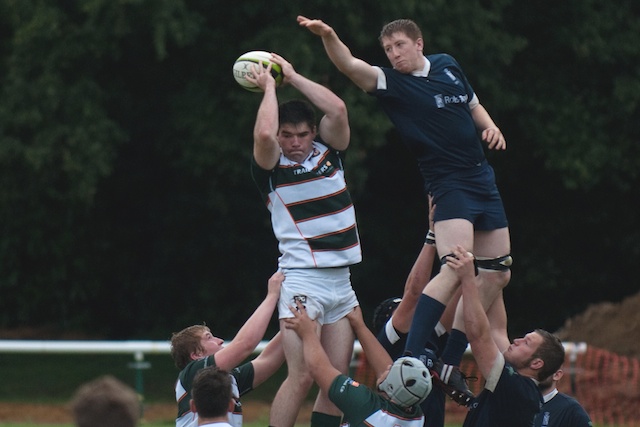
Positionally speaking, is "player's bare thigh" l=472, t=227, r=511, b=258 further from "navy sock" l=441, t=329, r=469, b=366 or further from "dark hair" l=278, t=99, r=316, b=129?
"dark hair" l=278, t=99, r=316, b=129

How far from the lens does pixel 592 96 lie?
17.9 m

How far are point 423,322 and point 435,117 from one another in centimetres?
126

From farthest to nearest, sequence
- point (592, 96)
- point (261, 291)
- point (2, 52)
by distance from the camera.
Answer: point (261, 291) → point (592, 96) → point (2, 52)

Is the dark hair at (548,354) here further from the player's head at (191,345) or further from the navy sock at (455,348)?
the player's head at (191,345)

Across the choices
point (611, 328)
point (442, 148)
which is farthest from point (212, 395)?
point (611, 328)

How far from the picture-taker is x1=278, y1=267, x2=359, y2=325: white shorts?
285 inches

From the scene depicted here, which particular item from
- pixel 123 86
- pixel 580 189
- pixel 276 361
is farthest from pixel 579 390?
pixel 276 361

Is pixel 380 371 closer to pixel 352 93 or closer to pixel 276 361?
pixel 276 361

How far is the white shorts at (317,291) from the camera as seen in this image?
7.23 meters

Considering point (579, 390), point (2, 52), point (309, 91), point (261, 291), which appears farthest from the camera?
point (261, 291)

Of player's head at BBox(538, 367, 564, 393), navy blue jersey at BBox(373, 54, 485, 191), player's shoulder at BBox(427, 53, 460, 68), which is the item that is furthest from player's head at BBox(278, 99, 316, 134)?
player's head at BBox(538, 367, 564, 393)

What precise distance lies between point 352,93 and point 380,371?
887 cm

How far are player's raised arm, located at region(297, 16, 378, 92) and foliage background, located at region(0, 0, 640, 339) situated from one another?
7.45 m

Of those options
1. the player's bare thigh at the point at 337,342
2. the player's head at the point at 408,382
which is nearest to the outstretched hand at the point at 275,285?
the player's bare thigh at the point at 337,342
